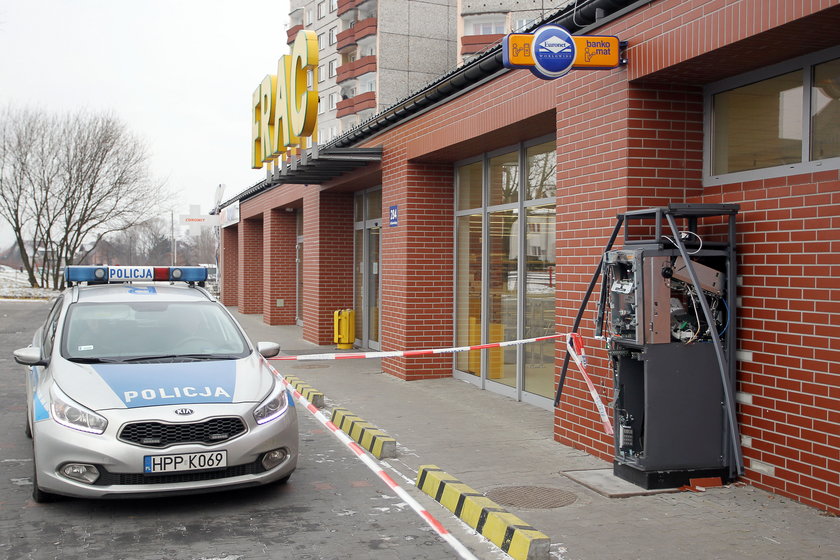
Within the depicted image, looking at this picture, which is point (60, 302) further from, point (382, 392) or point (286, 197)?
point (286, 197)

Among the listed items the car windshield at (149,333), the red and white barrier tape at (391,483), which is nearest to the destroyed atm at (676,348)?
the red and white barrier tape at (391,483)

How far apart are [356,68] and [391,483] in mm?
56281

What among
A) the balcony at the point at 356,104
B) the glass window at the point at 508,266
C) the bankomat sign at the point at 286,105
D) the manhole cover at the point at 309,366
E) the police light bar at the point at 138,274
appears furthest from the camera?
the balcony at the point at 356,104

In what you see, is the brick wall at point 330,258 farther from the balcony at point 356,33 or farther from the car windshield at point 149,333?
the balcony at point 356,33

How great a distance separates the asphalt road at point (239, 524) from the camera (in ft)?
16.4

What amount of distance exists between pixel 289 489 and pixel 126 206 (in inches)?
1484

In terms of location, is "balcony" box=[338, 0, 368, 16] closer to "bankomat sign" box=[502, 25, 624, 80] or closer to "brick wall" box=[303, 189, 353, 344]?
"brick wall" box=[303, 189, 353, 344]

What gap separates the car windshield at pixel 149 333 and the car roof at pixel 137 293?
11 cm

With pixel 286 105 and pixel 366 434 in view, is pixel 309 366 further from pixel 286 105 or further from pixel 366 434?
pixel 366 434

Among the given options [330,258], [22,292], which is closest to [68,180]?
[22,292]

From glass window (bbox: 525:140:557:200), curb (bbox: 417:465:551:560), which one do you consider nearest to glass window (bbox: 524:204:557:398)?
glass window (bbox: 525:140:557:200)

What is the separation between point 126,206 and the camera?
41188 millimetres

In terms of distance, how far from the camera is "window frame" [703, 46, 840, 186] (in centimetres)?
580

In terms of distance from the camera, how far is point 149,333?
6930 mm
